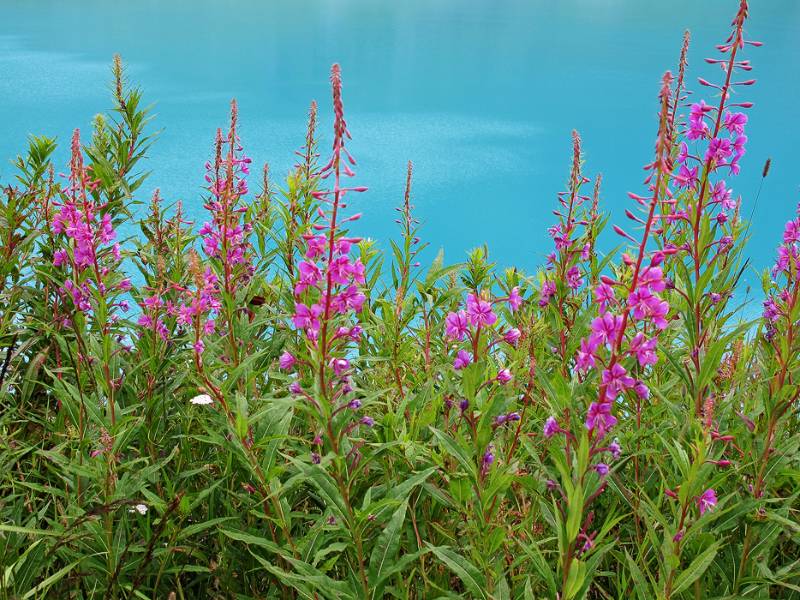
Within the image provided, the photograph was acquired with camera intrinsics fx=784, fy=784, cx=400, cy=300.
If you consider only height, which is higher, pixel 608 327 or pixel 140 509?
pixel 608 327

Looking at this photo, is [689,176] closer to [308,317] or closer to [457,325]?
[457,325]

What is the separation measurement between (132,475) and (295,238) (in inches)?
43.5

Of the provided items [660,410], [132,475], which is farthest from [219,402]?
[660,410]

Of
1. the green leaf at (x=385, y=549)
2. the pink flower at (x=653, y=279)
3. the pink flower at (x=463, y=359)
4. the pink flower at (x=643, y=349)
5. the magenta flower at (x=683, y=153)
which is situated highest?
the magenta flower at (x=683, y=153)

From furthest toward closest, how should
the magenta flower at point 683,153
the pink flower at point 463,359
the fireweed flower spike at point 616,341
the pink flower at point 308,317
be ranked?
1. the magenta flower at point 683,153
2. the pink flower at point 463,359
3. the pink flower at point 308,317
4. the fireweed flower spike at point 616,341

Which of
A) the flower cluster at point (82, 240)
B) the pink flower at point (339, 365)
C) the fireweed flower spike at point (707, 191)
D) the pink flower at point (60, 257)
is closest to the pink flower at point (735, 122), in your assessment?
the fireweed flower spike at point (707, 191)

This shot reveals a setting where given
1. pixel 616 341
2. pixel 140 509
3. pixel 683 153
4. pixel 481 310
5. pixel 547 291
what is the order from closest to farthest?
1. pixel 616 341
2. pixel 481 310
3. pixel 140 509
4. pixel 683 153
5. pixel 547 291

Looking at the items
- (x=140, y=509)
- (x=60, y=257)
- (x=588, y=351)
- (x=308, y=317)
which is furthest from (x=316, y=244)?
(x=60, y=257)

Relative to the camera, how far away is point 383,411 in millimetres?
3029

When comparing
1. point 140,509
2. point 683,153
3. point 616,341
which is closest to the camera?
point 616,341

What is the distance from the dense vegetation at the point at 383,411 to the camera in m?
1.91

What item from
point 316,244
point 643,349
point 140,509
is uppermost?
point 316,244

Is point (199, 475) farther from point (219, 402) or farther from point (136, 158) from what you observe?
point (136, 158)

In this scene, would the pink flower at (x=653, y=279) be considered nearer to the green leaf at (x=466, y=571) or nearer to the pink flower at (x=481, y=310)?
the pink flower at (x=481, y=310)
